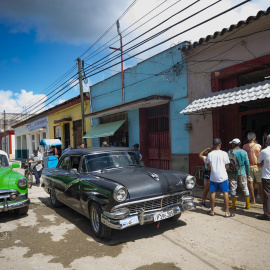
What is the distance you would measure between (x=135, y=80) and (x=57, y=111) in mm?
9778

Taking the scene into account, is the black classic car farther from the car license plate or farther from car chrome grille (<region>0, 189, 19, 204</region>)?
car chrome grille (<region>0, 189, 19, 204</region>)

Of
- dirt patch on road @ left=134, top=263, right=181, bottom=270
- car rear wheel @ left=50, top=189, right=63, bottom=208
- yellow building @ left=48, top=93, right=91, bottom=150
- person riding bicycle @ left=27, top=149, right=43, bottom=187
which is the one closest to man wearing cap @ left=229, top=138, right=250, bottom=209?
→ dirt patch on road @ left=134, top=263, right=181, bottom=270

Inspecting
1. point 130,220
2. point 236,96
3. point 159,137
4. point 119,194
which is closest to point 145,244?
point 130,220

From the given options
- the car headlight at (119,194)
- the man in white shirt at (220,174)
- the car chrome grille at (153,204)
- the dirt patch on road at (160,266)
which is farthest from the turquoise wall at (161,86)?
the dirt patch on road at (160,266)

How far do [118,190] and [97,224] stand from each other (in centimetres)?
92

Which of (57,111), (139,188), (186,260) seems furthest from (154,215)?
(57,111)

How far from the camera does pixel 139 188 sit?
3.98m

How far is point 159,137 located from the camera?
1050 centimetres

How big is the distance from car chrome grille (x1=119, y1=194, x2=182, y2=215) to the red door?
5457 mm

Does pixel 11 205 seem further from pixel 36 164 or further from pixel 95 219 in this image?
pixel 36 164

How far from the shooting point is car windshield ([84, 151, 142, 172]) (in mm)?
4918

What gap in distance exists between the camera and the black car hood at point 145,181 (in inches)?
156

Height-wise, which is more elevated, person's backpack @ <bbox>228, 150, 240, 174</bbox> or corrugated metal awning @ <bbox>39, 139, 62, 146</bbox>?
corrugated metal awning @ <bbox>39, 139, 62, 146</bbox>

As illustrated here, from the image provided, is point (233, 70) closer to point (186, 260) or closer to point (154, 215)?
point (154, 215)
